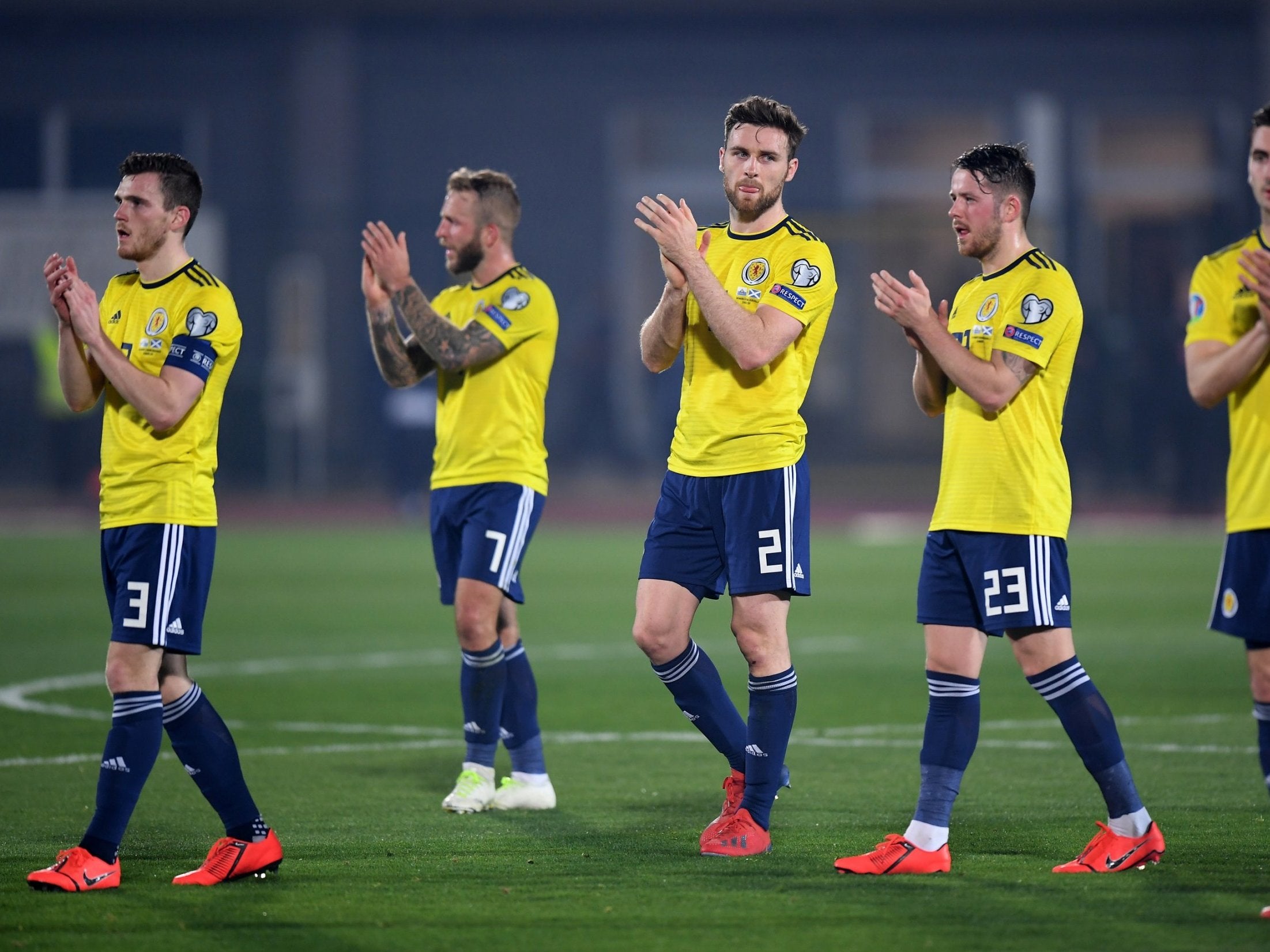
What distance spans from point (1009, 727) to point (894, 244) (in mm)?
17348

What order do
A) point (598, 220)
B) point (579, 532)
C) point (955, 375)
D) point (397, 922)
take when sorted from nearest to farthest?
point (397, 922), point (955, 375), point (579, 532), point (598, 220)

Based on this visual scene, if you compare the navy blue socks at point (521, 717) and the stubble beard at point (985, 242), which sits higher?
the stubble beard at point (985, 242)

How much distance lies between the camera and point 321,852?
17.2 ft

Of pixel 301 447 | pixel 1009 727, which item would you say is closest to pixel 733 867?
pixel 1009 727

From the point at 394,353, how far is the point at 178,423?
5.31 ft

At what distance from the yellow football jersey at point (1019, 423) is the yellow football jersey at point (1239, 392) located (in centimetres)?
50

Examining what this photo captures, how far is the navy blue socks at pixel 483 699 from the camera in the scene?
6.23 metres

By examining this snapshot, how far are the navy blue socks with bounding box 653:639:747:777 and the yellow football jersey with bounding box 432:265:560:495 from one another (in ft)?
3.64

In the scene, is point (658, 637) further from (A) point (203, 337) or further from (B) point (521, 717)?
(A) point (203, 337)

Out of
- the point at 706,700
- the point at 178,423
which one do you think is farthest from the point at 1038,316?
the point at 178,423

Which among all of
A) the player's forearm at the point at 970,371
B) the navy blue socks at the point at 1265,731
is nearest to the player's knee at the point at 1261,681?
the navy blue socks at the point at 1265,731

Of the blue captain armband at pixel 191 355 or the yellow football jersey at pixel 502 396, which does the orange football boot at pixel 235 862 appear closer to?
the blue captain armband at pixel 191 355

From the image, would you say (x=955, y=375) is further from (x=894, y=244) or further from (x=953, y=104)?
(x=953, y=104)

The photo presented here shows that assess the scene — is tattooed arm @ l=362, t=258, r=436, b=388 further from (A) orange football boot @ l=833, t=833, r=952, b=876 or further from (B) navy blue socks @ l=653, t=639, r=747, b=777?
(A) orange football boot @ l=833, t=833, r=952, b=876
